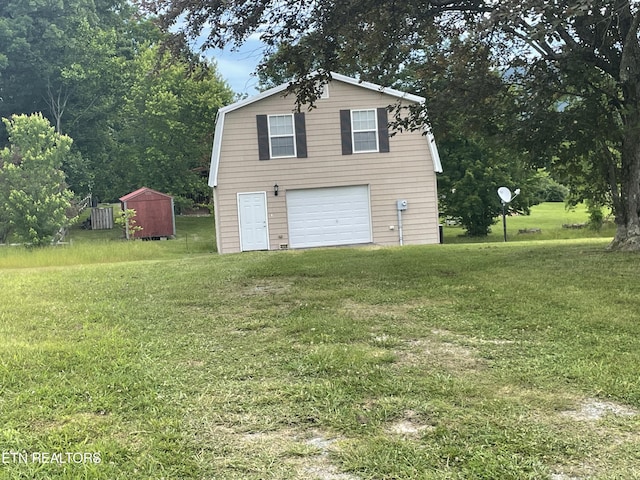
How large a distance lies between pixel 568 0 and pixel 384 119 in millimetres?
10703

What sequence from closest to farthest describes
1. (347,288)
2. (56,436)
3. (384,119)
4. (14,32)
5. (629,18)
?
1. (56,436)
2. (347,288)
3. (629,18)
4. (384,119)
5. (14,32)

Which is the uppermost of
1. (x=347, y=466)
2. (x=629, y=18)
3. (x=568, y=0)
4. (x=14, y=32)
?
(x=14, y=32)

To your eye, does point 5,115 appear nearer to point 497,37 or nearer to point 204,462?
point 497,37

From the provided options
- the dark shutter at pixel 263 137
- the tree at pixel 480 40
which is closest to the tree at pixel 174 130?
the dark shutter at pixel 263 137

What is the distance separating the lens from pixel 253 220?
625 inches

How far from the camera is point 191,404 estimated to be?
300 centimetres

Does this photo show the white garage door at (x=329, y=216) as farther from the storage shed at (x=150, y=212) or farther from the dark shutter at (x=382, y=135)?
the storage shed at (x=150, y=212)

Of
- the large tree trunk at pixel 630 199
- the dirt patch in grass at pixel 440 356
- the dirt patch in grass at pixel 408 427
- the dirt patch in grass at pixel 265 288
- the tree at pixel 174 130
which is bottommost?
the dirt patch in grass at pixel 408 427

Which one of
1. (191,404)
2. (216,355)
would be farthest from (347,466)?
(216,355)

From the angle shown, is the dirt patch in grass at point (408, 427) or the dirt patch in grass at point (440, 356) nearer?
the dirt patch in grass at point (408, 427)

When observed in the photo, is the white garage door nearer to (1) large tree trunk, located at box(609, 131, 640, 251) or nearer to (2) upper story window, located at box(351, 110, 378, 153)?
(2) upper story window, located at box(351, 110, 378, 153)

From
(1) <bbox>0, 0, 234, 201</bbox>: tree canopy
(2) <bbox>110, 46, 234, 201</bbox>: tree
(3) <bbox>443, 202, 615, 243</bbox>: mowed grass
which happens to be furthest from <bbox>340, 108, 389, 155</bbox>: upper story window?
(1) <bbox>0, 0, 234, 201</bbox>: tree canopy

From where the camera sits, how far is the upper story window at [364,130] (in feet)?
52.6

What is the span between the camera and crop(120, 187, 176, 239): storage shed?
22.6 meters
